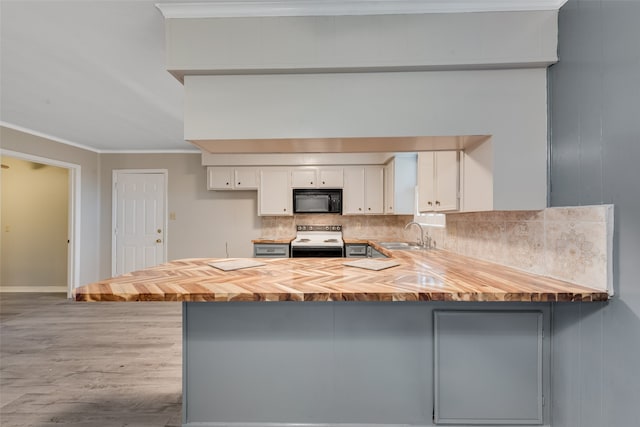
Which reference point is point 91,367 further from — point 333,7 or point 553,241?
point 553,241

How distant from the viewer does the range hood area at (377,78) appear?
1605 millimetres

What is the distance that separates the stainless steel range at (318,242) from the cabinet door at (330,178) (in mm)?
754

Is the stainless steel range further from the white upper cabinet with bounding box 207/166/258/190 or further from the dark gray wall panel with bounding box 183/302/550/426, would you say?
the dark gray wall panel with bounding box 183/302/550/426

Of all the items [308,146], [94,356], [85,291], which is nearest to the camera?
Answer: [85,291]

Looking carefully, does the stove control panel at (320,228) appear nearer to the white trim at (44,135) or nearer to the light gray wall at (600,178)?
the light gray wall at (600,178)

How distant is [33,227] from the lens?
5.17m

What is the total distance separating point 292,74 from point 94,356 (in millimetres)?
3004

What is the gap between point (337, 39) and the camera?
1.64 m

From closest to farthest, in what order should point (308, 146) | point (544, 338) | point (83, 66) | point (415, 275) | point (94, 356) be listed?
point (544, 338) → point (415, 275) → point (308, 146) → point (83, 66) → point (94, 356)

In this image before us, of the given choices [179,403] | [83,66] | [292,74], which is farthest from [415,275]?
[83,66]

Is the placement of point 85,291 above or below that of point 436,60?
below

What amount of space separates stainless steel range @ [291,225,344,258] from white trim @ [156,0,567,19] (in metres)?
2.97

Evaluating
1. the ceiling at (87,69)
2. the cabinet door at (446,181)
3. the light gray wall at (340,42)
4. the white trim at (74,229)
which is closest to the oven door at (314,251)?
the cabinet door at (446,181)

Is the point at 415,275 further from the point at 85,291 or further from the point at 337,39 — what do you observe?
the point at 85,291
